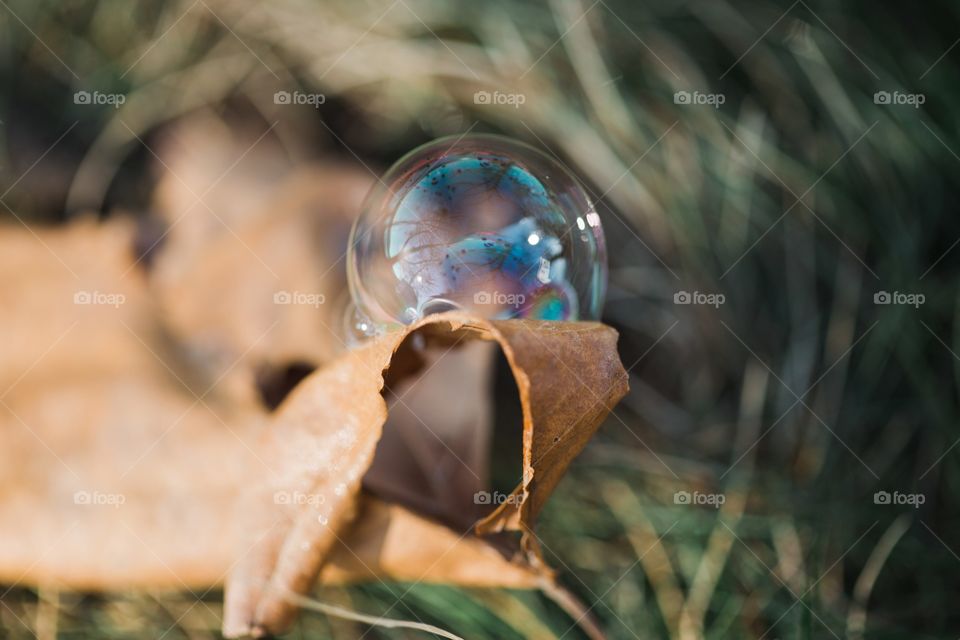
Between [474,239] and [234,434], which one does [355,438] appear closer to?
[474,239]

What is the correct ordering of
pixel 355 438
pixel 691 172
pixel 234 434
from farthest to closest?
1. pixel 691 172
2. pixel 234 434
3. pixel 355 438

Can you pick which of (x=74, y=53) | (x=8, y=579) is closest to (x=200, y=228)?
(x=74, y=53)

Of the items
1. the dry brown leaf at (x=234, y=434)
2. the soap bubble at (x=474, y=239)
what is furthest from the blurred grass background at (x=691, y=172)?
the soap bubble at (x=474, y=239)

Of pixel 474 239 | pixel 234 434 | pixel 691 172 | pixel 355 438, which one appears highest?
pixel 691 172

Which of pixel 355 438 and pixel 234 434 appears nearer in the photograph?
pixel 355 438

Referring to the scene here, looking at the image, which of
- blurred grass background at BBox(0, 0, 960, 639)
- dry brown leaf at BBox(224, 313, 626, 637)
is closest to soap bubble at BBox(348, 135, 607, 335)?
dry brown leaf at BBox(224, 313, 626, 637)

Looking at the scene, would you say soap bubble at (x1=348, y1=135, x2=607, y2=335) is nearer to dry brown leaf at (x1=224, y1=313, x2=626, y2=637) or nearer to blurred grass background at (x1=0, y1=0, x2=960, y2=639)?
dry brown leaf at (x1=224, y1=313, x2=626, y2=637)

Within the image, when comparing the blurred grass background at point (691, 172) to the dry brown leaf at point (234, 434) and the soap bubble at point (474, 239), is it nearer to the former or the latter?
the dry brown leaf at point (234, 434)

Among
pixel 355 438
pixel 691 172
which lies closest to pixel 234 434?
pixel 355 438
